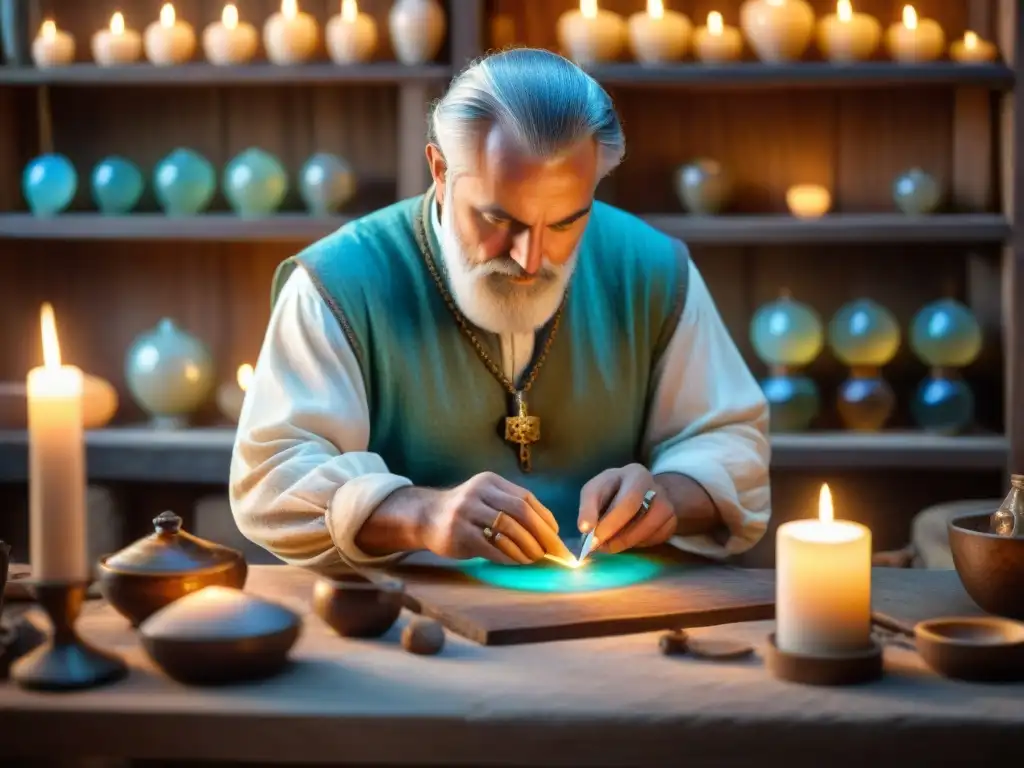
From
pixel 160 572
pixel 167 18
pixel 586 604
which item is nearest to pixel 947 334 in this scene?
pixel 167 18

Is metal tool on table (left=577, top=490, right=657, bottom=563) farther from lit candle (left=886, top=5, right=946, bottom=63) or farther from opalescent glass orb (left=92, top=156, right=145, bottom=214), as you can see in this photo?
opalescent glass orb (left=92, top=156, right=145, bottom=214)

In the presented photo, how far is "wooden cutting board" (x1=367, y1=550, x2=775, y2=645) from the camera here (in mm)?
1791

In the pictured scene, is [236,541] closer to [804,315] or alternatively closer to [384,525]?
[804,315]

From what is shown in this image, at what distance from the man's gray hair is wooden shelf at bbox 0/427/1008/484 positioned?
201 cm

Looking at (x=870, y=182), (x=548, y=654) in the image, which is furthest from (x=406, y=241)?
(x=870, y=182)

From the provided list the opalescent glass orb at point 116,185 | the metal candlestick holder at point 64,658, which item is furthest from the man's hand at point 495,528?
the opalescent glass orb at point 116,185

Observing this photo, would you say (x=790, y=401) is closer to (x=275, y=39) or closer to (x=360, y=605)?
(x=275, y=39)

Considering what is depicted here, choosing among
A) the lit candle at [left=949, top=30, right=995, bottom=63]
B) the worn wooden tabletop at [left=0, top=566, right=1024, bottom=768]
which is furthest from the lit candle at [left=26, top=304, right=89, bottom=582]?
the lit candle at [left=949, top=30, right=995, bottom=63]

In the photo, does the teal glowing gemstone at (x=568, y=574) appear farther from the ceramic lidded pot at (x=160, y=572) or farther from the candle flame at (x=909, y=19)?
the candle flame at (x=909, y=19)

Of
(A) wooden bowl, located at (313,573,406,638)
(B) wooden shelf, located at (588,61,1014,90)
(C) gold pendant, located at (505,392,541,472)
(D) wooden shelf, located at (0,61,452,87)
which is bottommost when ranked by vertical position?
(A) wooden bowl, located at (313,573,406,638)

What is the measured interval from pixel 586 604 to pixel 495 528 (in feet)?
0.62

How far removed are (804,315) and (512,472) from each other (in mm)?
1948

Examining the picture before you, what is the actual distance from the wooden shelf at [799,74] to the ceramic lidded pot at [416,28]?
488mm

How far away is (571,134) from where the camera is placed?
2.33 meters
